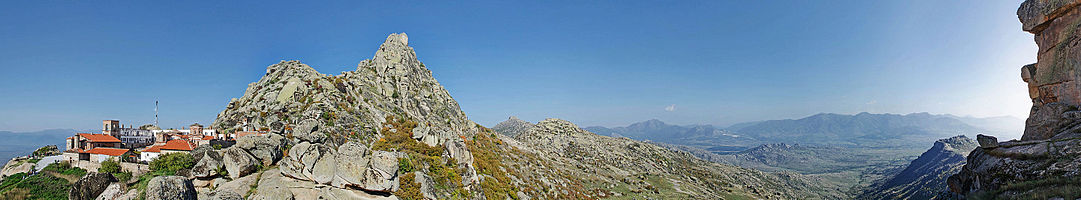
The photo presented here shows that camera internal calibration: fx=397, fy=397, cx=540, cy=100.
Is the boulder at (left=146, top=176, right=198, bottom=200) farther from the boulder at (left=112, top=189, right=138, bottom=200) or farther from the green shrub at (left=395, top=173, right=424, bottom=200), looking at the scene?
the green shrub at (left=395, top=173, right=424, bottom=200)

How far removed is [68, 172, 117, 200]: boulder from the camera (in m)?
20.2

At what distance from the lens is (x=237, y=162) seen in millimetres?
24391

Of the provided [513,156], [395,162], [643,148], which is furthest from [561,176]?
[643,148]

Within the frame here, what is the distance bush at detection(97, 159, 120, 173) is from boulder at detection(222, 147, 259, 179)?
6384 mm

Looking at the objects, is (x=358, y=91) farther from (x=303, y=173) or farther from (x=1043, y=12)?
(x=1043, y=12)

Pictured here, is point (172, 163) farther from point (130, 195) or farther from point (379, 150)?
point (379, 150)

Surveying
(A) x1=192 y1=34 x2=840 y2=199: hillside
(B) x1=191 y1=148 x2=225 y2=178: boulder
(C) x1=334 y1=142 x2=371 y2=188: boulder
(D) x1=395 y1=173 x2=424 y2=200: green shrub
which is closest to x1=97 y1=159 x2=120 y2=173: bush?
(A) x1=192 y1=34 x2=840 y2=199: hillside

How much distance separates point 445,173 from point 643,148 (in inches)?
4926

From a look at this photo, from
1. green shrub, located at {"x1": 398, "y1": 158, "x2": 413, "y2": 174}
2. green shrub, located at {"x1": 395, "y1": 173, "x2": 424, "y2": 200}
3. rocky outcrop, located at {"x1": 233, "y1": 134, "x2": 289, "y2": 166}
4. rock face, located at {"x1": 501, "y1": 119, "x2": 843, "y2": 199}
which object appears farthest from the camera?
rock face, located at {"x1": 501, "y1": 119, "x2": 843, "y2": 199}

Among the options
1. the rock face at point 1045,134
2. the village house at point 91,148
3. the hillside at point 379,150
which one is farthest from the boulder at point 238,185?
the rock face at point 1045,134

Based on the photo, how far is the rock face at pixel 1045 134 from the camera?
15078mm

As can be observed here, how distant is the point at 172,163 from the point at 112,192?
4736 millimetres

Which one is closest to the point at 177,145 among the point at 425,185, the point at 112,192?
the point at 112,192

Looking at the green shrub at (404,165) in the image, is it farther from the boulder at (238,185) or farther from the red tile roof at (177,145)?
the red tile roof at (177,145)
